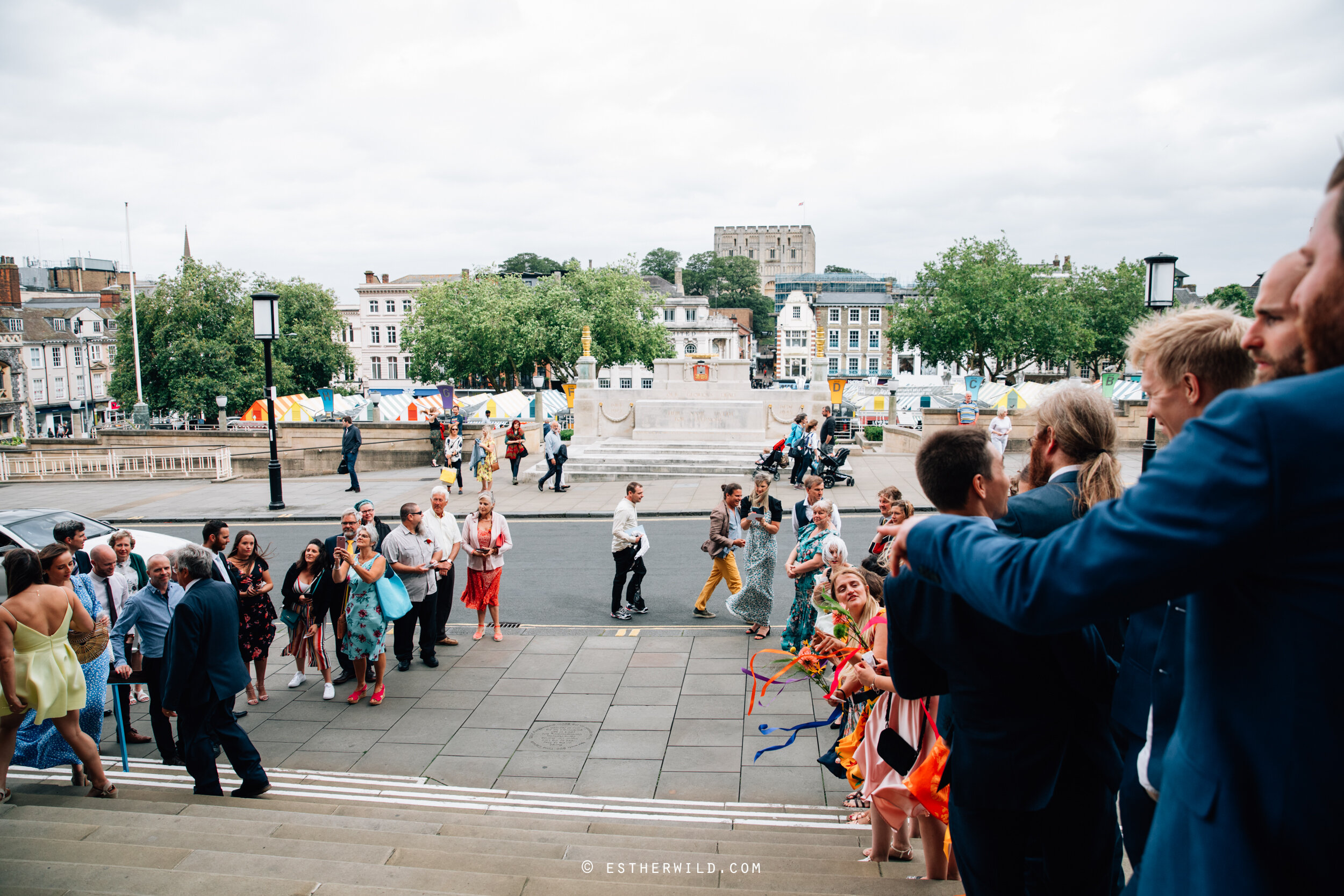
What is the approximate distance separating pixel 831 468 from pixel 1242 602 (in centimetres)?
1898

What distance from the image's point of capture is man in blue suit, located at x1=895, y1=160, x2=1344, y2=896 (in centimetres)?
119

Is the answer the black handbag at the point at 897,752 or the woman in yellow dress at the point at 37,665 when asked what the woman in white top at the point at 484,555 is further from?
the black handbag at the point at 897,752

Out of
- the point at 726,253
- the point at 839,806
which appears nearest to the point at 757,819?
the point at 839,806

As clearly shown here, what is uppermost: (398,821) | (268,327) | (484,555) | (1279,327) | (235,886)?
(268,327)

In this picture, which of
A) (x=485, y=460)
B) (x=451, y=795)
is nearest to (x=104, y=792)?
(x=451, y=795)

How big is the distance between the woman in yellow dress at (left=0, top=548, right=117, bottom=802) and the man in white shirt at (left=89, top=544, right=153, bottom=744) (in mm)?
1472

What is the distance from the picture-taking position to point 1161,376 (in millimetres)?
2510

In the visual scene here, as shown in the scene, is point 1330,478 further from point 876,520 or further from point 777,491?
point 777,491

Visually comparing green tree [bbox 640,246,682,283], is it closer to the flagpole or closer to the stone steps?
the flagpole

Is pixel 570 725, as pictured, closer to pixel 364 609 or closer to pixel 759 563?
pixel 364 609

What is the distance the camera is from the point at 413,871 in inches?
152

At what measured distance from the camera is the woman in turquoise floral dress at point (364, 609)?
7.50 m

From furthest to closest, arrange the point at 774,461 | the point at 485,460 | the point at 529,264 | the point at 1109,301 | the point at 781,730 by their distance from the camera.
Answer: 1. the point at 529,264
2. the point at 1109,301
3. the point at 774,461
4. the point at 485,460
5. the point at 781,730

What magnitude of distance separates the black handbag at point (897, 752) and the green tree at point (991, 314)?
179 ft
